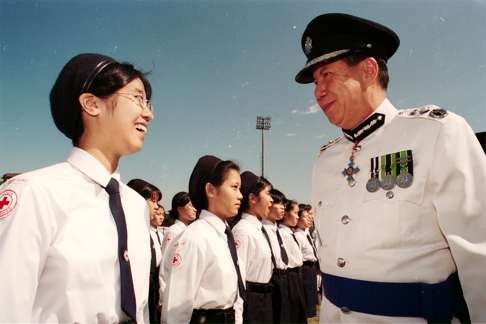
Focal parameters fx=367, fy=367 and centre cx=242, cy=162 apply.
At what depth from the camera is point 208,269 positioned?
3395 millimetres

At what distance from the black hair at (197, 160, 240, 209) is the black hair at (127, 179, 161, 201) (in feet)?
12.1

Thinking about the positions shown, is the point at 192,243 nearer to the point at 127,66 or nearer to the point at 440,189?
the point at 127,66

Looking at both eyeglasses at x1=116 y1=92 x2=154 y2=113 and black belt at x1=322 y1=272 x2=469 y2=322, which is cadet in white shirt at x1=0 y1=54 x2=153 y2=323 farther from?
black belt at x1=322 y1=272 x2=469 y2=322

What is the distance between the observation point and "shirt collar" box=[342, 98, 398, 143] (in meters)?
2.26

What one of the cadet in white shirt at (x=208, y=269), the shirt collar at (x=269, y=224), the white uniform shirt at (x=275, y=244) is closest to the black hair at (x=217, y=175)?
the cadet in white shirt at (x=208, y=269)

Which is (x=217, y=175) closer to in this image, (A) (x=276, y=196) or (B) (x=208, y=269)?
(B) (x=208, y=269)

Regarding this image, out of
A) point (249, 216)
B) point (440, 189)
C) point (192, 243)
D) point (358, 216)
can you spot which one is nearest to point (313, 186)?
point (358, 216)

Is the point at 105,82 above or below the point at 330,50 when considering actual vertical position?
below

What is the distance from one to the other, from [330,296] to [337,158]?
0.89 m

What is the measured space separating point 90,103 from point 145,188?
19.4 ft

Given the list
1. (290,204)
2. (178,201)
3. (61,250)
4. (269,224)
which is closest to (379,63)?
(61,250)

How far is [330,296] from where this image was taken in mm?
2146

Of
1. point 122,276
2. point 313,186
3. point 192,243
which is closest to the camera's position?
point 122,276

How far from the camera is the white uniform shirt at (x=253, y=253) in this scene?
6.25 m
